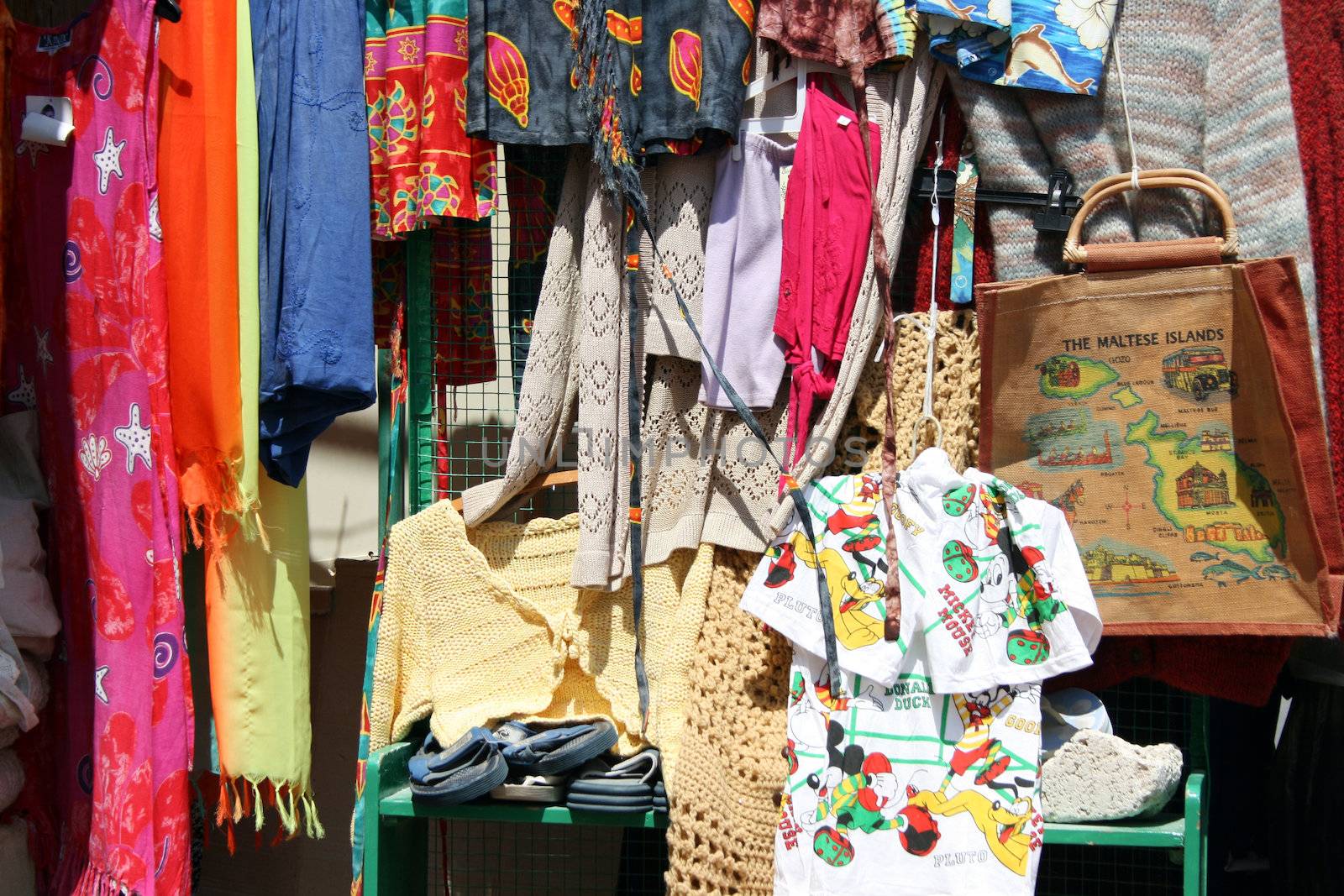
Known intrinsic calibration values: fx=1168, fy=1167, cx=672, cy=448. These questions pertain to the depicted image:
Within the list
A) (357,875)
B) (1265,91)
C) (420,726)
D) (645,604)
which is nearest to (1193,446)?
(1265,91)

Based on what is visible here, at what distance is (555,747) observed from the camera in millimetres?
1998

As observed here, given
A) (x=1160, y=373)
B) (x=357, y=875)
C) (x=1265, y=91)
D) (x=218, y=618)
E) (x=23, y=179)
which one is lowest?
(x=357, y=875)

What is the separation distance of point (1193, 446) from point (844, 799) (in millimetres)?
824

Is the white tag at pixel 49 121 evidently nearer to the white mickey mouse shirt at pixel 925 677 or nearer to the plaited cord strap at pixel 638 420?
the plaited cord strap at pixel 638 420

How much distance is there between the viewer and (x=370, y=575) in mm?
2932

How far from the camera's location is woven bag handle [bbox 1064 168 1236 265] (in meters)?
1.88

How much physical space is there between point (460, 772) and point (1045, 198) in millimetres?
1388

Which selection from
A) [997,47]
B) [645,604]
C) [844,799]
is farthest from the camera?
[645,604]

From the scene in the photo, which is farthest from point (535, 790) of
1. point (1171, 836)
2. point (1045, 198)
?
point (1045, 198)

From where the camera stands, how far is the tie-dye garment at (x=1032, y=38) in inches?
76.5

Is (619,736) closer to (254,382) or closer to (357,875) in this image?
(357,875)

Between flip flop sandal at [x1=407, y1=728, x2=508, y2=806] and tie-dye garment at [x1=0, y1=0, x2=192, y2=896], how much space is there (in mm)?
402

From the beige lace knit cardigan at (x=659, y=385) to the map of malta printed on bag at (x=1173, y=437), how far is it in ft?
0.99

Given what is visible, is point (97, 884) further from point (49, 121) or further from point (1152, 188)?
point (1152, 188)
